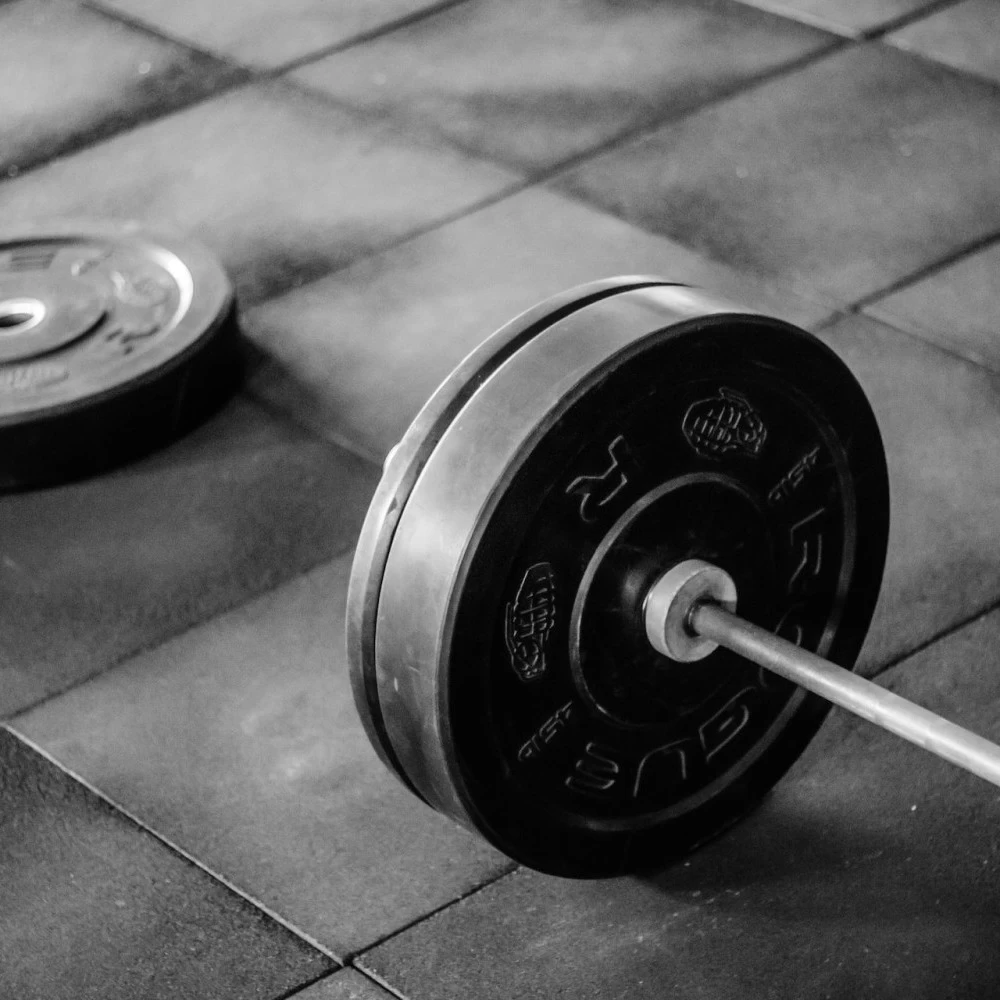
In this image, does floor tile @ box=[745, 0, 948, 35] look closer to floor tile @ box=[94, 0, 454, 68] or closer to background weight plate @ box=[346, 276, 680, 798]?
floor tile @ box=[94, 0, 454, 68]

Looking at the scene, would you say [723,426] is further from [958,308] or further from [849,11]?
[849,11]

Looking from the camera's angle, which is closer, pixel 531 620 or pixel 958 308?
pixel 531 620

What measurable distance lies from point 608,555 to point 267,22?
2530mm

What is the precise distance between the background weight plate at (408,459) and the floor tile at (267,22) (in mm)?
2221

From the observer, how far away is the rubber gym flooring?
1.70m

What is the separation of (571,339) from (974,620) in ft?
2.75

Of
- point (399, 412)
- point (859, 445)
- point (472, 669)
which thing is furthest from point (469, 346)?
point (472, 669)

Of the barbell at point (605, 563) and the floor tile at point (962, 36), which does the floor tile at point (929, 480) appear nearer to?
the barbell at point (605, 563)

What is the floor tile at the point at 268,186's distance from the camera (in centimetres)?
296

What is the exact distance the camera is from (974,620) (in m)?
2.07

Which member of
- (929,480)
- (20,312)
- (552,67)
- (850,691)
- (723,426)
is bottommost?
(929,480)

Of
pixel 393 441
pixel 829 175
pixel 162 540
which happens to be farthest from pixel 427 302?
pixel 829 175

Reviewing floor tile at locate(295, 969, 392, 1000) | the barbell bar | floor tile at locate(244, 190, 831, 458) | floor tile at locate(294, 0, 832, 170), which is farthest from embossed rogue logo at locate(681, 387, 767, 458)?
floor tile at locate(294, 0, 832, 170)

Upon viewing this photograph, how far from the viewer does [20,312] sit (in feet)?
8.42
